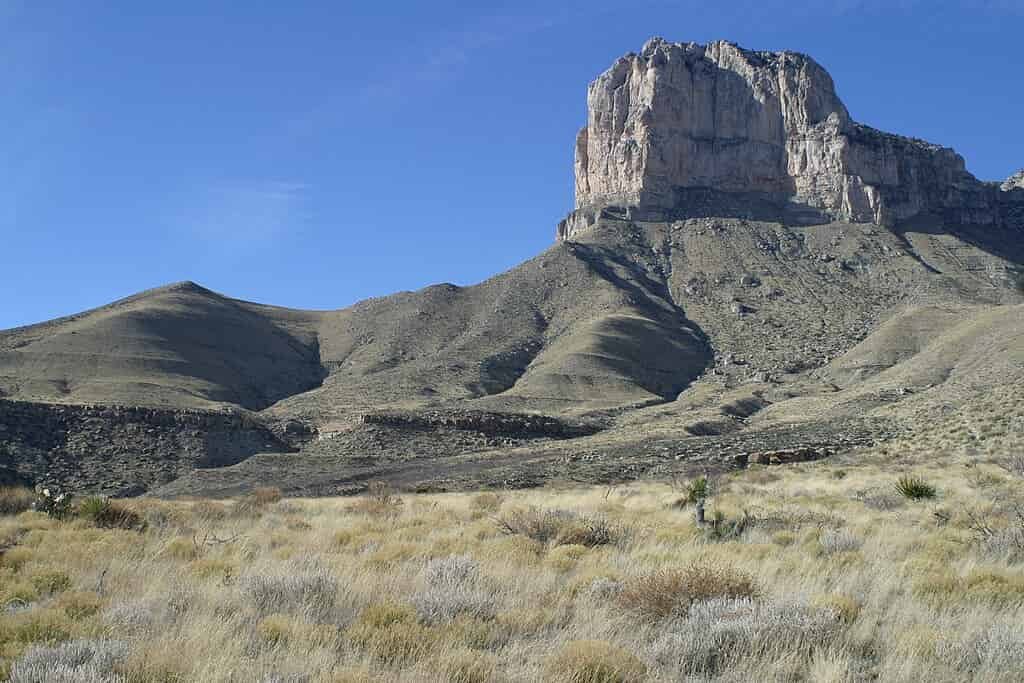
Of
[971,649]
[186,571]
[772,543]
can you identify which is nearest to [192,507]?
[186,571]

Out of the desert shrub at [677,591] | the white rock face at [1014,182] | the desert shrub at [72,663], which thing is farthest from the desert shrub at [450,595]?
the white rock face at [1014,182]

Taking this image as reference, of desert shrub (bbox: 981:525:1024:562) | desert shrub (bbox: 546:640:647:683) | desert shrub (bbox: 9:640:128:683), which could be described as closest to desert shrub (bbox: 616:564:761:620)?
desert shrub (bbox: 546:640:647:683)

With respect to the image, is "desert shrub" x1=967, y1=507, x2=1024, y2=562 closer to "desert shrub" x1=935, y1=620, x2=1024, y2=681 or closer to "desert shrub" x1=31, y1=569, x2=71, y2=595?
"desert shrub" x1=935, y1=620, x2=1024, y2=681

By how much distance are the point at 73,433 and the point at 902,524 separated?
1790 inches

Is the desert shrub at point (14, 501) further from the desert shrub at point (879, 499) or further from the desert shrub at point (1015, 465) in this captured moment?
the desert shrub at point (1015, 465)

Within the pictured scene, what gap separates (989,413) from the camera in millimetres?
30531

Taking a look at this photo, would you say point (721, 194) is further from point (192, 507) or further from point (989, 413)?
point (192, 507)

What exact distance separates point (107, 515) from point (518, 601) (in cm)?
797

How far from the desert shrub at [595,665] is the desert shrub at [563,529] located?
442 centimetres

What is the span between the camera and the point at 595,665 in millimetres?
4996

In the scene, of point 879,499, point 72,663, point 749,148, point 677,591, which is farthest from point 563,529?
point 749,148

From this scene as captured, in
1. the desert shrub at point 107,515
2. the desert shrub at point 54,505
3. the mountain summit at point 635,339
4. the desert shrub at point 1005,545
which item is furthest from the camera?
the mountain summit at point 635,339

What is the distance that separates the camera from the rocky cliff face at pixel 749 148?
126250mm

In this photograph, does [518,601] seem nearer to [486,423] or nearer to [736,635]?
[736,635]
